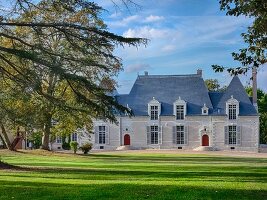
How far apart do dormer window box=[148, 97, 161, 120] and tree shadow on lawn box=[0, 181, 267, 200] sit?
4925 cm

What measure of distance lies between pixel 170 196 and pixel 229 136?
50033 mm

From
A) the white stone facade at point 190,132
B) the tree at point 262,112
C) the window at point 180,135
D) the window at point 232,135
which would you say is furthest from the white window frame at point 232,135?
the tree at point 262,112

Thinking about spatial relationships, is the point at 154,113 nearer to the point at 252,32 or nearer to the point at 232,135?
the point at 232,135

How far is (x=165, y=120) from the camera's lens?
62.2m

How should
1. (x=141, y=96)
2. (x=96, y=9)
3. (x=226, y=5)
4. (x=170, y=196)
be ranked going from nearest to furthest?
(x=170, y=196), (x=226, y=5), (x=96, y=9), (x=141, y=96)

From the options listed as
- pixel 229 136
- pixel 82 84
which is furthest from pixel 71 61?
pixel 229 136

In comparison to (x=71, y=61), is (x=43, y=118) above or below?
below

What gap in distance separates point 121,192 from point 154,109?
5137cm

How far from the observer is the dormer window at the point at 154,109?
2462 inches

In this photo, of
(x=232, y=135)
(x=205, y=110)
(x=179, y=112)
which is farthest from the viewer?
(x=179, y=112)

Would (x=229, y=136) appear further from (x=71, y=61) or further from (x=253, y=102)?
(x=71, y=61)

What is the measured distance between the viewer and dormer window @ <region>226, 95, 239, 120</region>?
60.1 metres

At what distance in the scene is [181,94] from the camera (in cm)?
6284

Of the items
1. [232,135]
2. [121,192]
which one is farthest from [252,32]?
[232,135]
